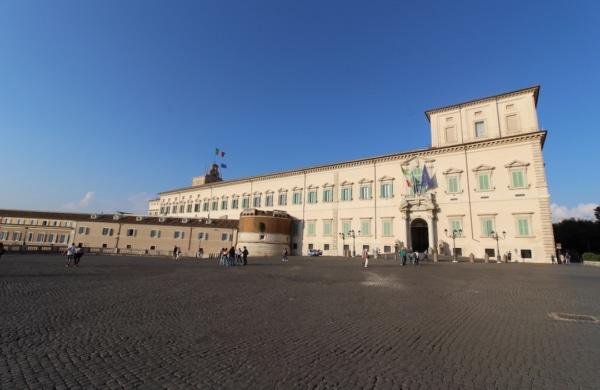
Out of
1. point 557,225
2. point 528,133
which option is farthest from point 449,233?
point 557,225

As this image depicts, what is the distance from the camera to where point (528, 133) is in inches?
1238

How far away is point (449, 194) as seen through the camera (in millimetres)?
35781

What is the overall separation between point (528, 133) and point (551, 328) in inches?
1286

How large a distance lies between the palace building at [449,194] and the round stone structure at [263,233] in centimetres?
115

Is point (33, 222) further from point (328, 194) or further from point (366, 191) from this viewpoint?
point (366, 191)

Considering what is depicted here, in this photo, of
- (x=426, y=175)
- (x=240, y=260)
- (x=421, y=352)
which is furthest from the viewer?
(x=426, y=175)

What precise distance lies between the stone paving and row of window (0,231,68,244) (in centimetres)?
4936

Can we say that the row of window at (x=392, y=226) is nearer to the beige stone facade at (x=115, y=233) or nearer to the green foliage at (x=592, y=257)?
the green foliage at (x=592, y=257)

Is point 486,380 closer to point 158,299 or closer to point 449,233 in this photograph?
point 158,299

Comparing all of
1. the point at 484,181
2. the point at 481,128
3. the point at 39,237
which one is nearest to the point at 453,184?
the point at 484,181

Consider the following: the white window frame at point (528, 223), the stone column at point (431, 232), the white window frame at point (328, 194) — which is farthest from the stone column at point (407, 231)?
the white window frame at point (328, 194)

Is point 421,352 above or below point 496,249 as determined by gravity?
below

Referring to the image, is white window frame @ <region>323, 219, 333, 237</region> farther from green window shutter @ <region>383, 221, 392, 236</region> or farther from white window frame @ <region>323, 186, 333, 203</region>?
green window shutter @ <region>383, 221, 392, 236</region>

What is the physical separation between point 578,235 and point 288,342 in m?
78.9
